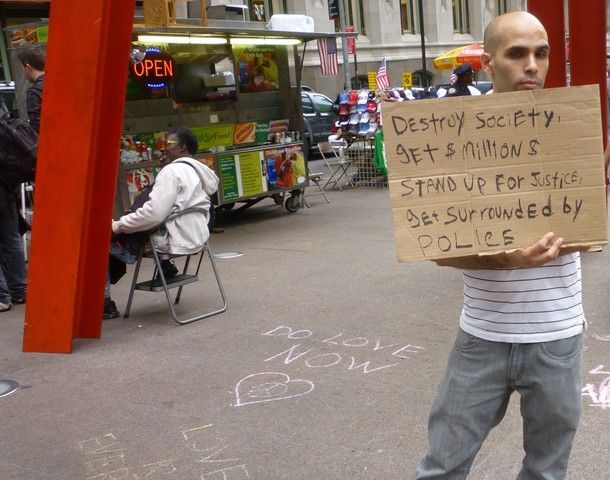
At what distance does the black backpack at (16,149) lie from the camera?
21.5 feet

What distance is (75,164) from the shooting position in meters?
5.30

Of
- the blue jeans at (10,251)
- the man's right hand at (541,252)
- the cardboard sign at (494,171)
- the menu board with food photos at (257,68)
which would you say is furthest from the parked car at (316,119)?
the man's right hand at (541,252)

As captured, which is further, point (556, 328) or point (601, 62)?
point (601, 62)

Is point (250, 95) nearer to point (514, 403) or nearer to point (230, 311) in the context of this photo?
point (230, 311)

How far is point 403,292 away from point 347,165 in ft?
26.8

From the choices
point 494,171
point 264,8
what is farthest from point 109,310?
point 264,8

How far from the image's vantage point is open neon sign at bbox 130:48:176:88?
10.2m

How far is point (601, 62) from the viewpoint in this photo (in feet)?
21.4

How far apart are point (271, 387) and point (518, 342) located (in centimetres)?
250

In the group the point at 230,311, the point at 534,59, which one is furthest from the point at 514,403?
the point at 230,311

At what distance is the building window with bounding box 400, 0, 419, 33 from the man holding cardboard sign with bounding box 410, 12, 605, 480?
34.6 metres

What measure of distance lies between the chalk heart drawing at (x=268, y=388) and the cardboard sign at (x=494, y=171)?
7.56ft

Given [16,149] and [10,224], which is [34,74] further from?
[10,224]

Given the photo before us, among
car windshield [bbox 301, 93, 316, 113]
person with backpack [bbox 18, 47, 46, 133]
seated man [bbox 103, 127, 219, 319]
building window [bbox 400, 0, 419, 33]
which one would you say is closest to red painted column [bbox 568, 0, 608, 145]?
seated man [bbox 103, 127, 219, 319]
